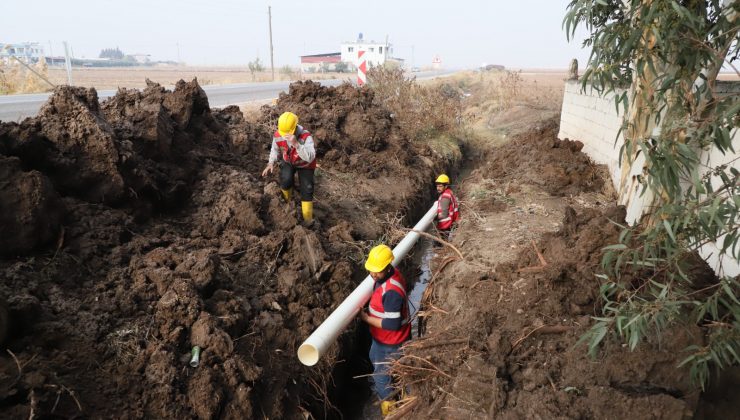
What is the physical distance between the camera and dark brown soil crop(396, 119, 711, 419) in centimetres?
303

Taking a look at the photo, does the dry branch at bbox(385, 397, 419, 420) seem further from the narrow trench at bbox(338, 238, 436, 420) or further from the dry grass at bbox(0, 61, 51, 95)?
the dry grass at bbox(0, 61, 51, 95)

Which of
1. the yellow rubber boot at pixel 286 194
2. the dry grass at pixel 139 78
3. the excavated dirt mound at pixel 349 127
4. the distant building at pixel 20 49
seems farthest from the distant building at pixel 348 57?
the yellow rubber boot at pixel 286 194

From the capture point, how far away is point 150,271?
4387 millimetres

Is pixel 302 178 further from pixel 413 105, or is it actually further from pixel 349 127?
pixel 413 105

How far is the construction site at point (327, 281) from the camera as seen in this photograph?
266 centimetres

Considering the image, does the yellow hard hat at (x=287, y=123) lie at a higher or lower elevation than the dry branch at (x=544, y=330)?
higher

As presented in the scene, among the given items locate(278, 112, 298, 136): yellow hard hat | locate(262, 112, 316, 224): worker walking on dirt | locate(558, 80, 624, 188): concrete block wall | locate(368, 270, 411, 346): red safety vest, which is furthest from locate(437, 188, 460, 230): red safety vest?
locate(368, 270, 411, 346): red safety vest

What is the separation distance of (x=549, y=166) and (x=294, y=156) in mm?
Answer: 5096

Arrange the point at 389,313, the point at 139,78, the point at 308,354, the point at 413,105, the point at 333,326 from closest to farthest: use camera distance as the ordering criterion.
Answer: the point at 308,354, the point at 333,326, the point at 389,313, the point at 413,105, the point at 139,78

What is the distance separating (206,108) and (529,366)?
6396 mm

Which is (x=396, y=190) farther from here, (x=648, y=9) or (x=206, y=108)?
(x=648, y=9)

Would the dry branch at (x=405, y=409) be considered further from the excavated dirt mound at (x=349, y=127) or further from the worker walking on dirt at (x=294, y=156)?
the excavated dirt mound at (x=349, y=127)

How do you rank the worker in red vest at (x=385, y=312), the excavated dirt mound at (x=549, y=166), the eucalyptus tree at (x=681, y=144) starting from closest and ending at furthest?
the eucalyptus tree at (x=681, y=144) < the worker in red vest at (x=385, y=312) < the excavated dirt mound at (x=549, y=166)

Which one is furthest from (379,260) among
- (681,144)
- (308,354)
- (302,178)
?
(681,144)
